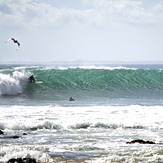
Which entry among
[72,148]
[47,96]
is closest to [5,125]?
[72,148]

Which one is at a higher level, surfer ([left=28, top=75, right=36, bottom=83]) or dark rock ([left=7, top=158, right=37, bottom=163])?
surfer ([left=28, top=75, right=36, bottom=83])

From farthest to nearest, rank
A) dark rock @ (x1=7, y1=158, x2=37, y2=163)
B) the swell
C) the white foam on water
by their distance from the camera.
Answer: the swell < the white foam on water < dark rock @ (x1=7, y1=158, x2=37, y2=163)

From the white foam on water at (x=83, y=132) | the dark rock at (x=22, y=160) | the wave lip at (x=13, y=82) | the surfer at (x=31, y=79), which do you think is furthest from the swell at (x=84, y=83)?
the dark rock at (x=22, y=160)

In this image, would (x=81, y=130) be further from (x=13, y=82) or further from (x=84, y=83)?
(x=84, y=83)

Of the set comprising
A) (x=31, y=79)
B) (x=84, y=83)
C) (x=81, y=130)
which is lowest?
(x=81, y=130)

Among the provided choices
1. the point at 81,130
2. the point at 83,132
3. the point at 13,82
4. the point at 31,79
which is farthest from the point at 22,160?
the point at 31,79

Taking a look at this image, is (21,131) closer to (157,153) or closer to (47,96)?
(157,153)

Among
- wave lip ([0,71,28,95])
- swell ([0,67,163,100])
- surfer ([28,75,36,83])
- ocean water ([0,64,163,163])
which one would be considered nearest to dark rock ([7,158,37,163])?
ocean water ([0,64,163,163])

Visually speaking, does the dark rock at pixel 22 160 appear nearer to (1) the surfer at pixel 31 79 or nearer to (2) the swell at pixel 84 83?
(2) the swell at pixel 84 83

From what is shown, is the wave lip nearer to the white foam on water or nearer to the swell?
the swell

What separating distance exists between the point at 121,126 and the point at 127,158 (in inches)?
275

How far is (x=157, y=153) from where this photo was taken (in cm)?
1334

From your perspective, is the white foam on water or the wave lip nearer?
the white foam on water

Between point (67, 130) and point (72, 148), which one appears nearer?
point (72, 148)
